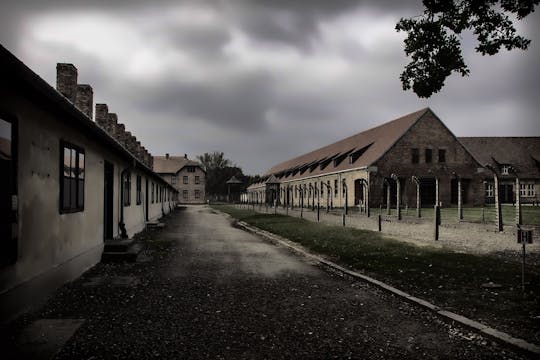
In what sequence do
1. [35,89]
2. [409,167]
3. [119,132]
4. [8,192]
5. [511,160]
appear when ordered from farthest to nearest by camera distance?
[511,160] < [409,167] < [119,132] < [8,192] < [35,89]

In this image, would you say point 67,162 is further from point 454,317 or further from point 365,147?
point 365,147

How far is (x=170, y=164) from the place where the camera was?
83.9m

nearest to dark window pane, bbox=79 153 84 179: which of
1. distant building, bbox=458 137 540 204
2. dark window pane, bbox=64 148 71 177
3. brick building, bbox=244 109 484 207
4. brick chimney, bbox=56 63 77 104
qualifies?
dark window pane, bbox=64 148 71 177

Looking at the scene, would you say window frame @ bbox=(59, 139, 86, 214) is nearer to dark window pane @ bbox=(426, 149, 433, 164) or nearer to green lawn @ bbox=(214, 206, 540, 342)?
green lawn @ bbox=(214, 206, 540, 342)

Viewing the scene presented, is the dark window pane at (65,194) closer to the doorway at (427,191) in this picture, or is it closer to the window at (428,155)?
the doorway at (427,191)

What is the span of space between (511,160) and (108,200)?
5352cm

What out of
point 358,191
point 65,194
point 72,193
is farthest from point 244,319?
point 358,191

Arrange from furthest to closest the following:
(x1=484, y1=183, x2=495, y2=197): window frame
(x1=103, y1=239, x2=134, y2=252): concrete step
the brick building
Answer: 1. (x1=484, y1=183, x2=495, y2=197): window frame
2. the brick building
3. (x1=103, y1=239, x2=134, y2=252): concrete step

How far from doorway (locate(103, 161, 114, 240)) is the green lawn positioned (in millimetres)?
6091

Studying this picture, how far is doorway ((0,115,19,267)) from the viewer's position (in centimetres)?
504

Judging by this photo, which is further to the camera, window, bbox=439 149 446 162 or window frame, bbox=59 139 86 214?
window, bbox=439 149 446 162

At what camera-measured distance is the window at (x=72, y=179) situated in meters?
7.34

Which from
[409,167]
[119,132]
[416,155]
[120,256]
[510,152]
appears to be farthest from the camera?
[510,152]

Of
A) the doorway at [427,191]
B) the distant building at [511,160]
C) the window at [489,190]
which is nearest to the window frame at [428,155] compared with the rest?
the doorway at [427,191]
